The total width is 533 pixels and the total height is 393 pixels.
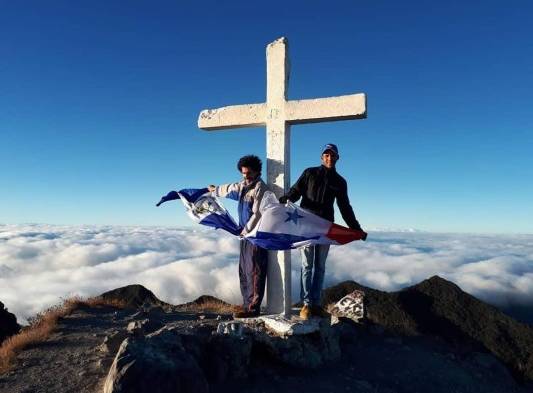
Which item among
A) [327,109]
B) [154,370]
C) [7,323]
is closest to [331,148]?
[327,109]

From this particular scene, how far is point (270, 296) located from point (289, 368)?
1.43 m

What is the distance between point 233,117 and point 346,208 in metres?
2.65

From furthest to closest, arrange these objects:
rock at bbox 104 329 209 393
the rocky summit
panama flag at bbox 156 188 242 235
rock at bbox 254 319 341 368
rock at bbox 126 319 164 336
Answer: panama flag at bbox 156 188 242 235
rock at bbox 126 319 164 336
rock at bbox 254 319 341 368
the rocky summit
rock at bbox 104 329 209 393

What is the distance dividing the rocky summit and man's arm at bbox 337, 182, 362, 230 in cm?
162

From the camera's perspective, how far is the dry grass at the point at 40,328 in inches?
269

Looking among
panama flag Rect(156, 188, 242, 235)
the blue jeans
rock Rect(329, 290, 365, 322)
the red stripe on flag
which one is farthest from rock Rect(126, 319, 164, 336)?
rock Rect(329, 290, 365, 322)

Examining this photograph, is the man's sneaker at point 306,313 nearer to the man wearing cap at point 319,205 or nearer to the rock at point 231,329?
the man wearing cap at point 319,205

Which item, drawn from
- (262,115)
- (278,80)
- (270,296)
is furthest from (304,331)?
(278,80)

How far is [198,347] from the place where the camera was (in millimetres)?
5828

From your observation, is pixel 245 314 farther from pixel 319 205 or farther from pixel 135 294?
pixel 135 294

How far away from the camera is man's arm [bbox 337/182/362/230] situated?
723cm

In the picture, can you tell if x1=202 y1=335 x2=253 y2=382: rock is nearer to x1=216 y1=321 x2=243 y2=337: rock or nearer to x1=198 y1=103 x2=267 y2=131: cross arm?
x1=216 y1=321 x2=243 y2=337: rock

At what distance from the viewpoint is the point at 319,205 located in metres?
7.25

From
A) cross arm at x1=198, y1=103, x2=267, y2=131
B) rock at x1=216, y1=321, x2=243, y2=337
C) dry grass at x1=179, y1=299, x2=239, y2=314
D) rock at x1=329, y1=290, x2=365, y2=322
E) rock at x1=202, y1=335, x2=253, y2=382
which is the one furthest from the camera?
dry grass at x1=179, y1=299, x2=239, y2=314
